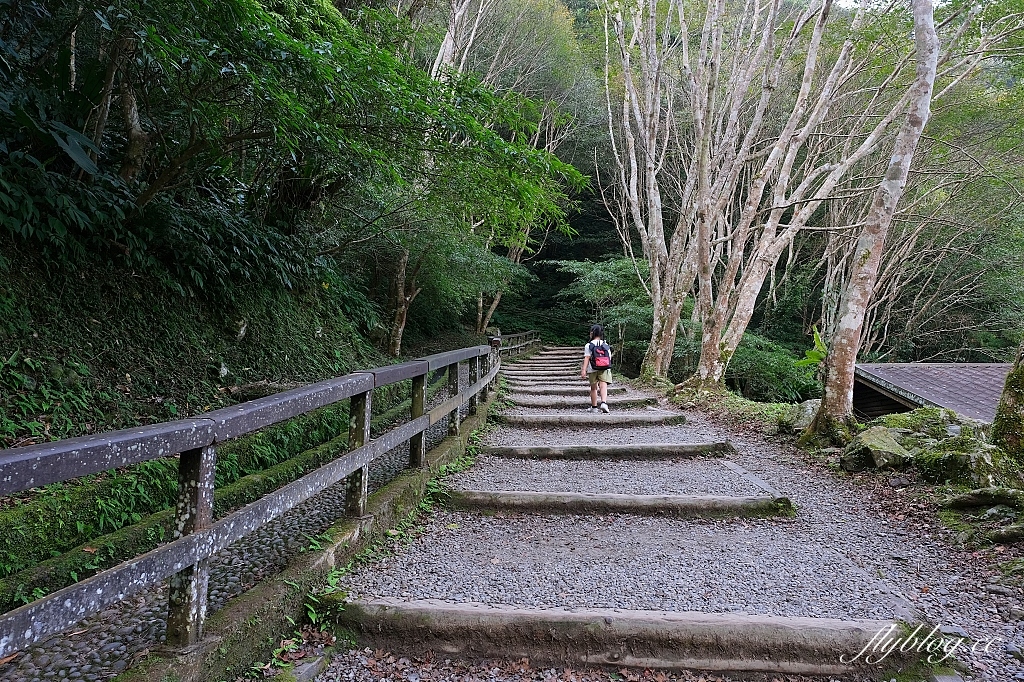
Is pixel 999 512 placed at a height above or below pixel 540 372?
above

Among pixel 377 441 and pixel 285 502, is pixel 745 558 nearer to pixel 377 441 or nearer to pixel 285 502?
pixel 377 441

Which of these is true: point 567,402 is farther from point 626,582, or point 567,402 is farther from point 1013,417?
point 626,582

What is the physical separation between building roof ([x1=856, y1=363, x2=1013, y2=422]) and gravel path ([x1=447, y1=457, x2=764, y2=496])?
533 cm

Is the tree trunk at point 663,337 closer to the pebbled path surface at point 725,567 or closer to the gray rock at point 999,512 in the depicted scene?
the pebbled path surface at point 725,567

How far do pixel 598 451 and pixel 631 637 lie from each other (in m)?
3.42

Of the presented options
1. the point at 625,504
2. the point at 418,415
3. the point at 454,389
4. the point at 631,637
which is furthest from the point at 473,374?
the point at 631,637

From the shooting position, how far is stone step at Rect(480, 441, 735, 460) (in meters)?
5.84

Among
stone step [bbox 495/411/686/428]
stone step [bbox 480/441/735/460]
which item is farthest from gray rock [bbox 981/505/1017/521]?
stone step [bbox 495/411/686/428]

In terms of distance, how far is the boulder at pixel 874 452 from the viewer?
506 centimetres

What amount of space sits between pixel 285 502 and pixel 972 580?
390 centimetres

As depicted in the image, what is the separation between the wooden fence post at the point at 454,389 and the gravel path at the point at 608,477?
1.42ft

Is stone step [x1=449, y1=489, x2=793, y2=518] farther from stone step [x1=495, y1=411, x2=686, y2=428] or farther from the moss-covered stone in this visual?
stone step [x1=495, y1=411, x2=686, y2=428]

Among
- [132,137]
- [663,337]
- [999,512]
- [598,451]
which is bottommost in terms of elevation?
[598,451]

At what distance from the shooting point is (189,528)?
1.88 m
